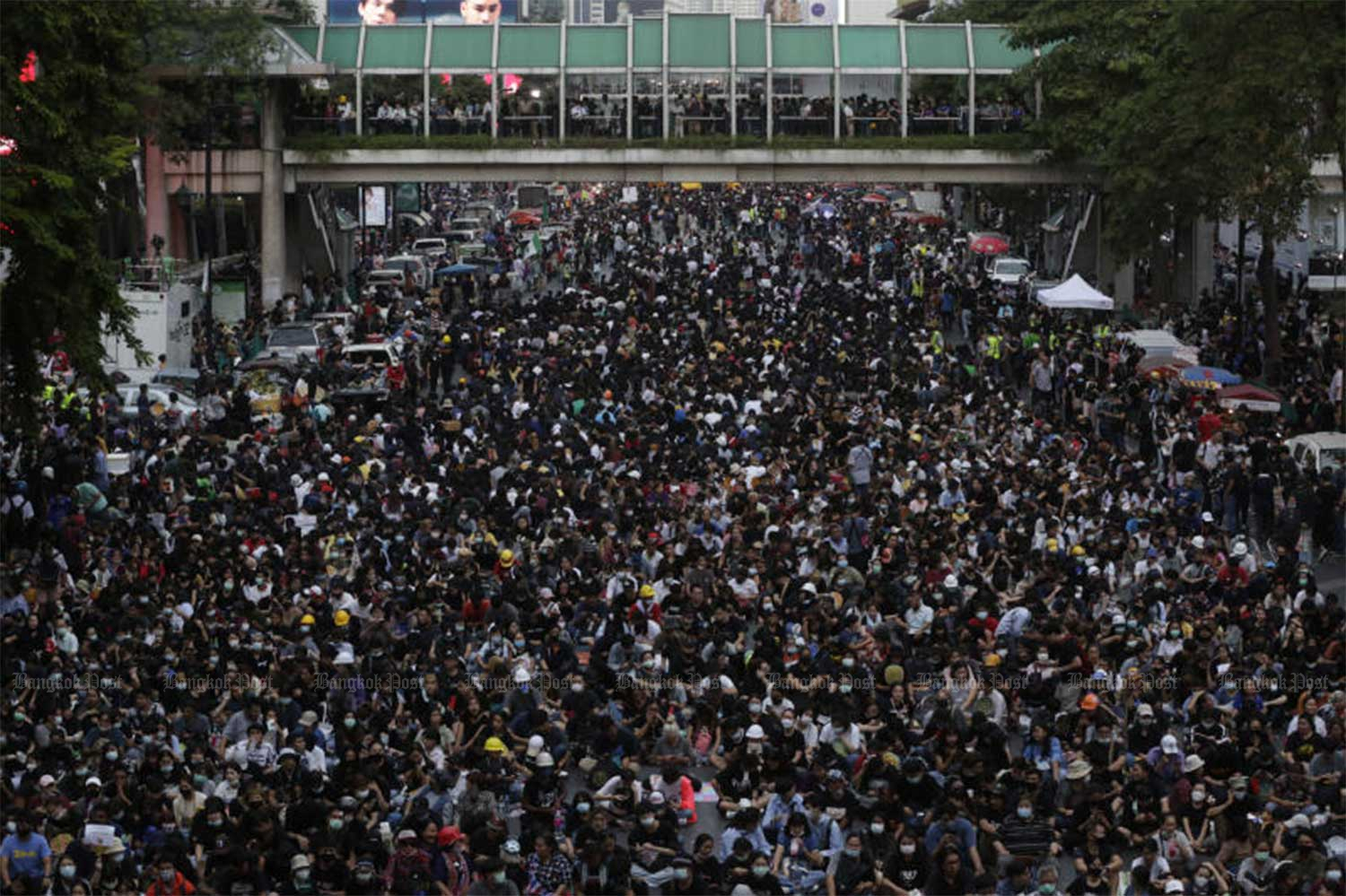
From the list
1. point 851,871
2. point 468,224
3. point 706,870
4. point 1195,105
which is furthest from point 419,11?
point 706,870

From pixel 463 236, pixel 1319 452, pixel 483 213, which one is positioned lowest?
pixel 1319 452

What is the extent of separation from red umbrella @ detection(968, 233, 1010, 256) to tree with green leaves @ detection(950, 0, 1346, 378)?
8264 millimetres

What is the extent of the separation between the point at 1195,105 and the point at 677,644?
24.1 meters

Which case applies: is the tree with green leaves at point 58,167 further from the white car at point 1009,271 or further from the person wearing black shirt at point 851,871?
the white car at point 1009,271

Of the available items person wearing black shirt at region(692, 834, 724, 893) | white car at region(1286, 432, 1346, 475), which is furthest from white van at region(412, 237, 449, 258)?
person wearing black shirt at region(692, 834, 724, 893)

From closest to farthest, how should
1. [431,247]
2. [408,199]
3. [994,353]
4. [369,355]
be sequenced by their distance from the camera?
[369,355] < [994,353] < [431,247] < [408,199]

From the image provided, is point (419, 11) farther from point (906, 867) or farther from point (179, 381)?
point (906, 867)

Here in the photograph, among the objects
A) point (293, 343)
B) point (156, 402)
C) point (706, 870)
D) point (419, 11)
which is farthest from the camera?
point (419, 11)

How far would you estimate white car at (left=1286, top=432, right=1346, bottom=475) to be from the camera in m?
31.2

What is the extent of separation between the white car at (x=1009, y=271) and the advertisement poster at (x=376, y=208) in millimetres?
19892

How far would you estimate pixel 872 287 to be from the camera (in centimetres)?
5575

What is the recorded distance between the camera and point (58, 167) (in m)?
27.9

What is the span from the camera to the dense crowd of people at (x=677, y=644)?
17.2 metres

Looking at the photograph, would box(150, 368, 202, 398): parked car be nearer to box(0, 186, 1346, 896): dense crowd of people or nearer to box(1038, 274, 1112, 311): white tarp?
box(0, 186, 1346, 896): dense crowd of people
